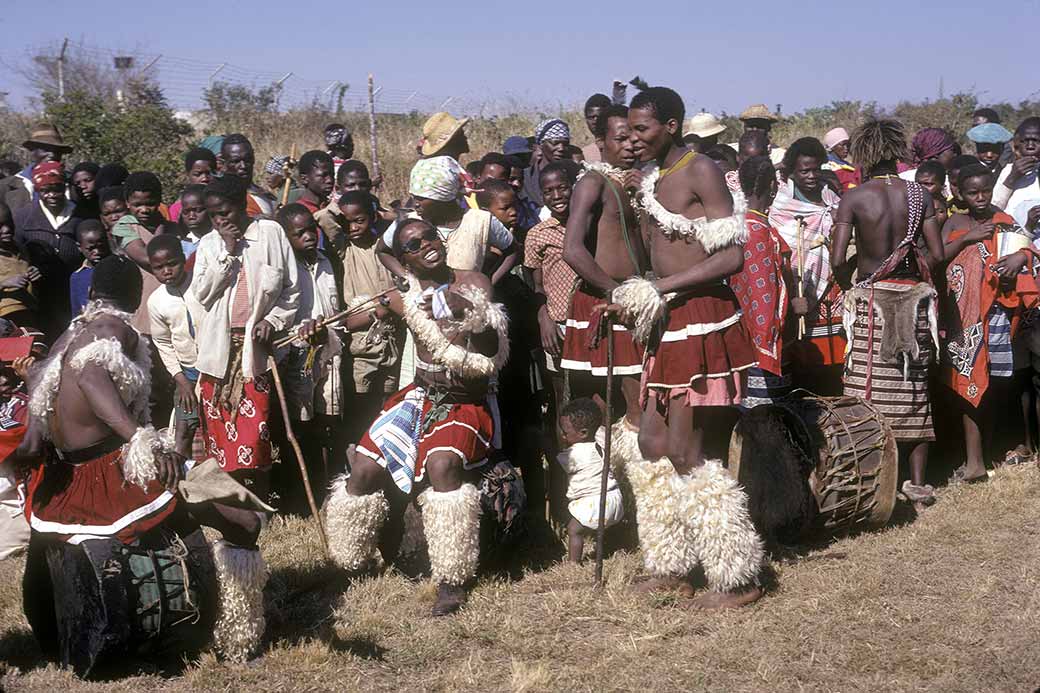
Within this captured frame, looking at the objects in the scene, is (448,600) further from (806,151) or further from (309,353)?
(806,151)

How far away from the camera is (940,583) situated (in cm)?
568

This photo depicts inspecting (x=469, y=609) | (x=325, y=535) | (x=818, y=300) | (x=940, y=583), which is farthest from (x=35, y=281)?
(x=940, y=583)

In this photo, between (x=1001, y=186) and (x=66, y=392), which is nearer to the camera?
(x=66, y=392)

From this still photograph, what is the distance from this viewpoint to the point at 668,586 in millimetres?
5562

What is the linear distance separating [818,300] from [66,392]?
5.00 metres

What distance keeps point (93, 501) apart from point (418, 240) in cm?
211


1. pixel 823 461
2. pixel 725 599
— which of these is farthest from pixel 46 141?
pixel 725 599

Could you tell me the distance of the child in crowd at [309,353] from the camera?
681 cm

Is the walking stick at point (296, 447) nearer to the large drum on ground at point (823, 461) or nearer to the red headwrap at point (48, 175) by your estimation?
the large drum on ground at point (823, 461)

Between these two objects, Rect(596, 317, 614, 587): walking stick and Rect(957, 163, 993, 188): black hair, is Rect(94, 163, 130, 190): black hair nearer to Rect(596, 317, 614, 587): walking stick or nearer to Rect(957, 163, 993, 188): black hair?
Rect(596, 317, 614, 587): walking stick

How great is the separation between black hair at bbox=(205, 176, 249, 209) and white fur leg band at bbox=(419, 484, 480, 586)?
2218 mm

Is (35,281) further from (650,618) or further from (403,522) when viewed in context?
(650,618)

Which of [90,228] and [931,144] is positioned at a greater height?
[931,144]

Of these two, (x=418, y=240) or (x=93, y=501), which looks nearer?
(x=93, y=501)
